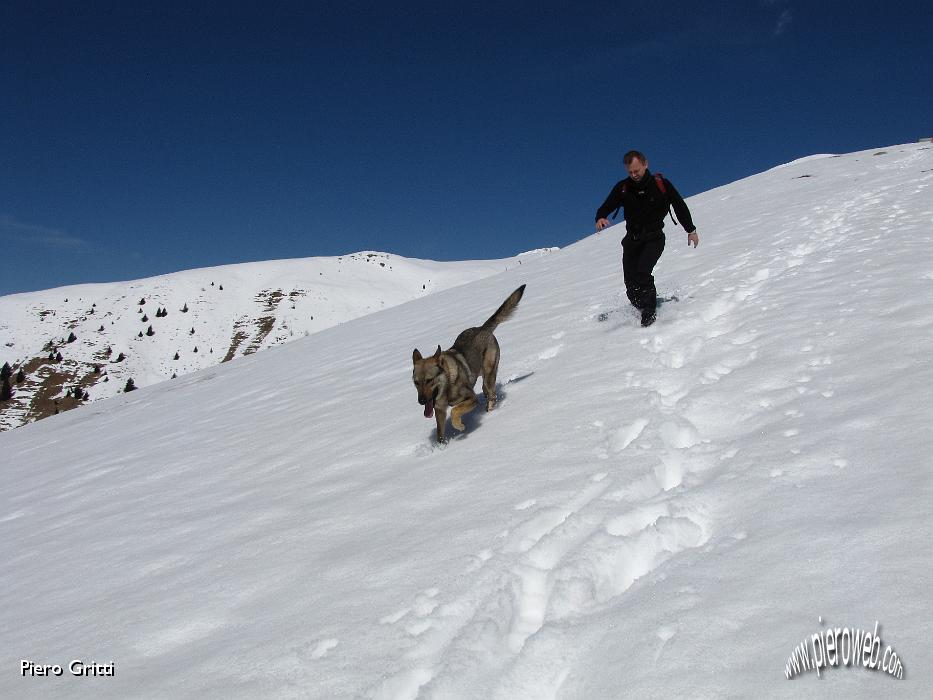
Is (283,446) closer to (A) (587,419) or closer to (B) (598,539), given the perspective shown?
(A) (587,419)

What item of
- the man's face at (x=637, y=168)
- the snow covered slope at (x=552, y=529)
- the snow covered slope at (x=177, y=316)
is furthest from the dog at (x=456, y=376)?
the snow covered slope at (x=177, y=316)

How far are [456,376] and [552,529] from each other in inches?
105

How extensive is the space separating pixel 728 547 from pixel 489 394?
4051 mm

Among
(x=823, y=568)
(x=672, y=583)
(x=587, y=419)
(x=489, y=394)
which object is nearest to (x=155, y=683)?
(x=672, y=583)

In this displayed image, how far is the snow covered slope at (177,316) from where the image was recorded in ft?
126

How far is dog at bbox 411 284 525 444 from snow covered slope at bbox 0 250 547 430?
33974 mm

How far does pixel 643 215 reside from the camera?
8320mm

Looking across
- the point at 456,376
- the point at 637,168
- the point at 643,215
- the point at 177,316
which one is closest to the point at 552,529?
the point at 456,376

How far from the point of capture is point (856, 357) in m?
5.36

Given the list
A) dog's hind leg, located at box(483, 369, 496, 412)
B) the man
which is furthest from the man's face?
dog's hind leg, located at box(483, 369, 496, 412)

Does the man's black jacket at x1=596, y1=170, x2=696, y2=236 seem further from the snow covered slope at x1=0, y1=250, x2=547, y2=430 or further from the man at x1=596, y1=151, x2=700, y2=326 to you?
the snow covered slope at x1=0, y1=250, x2=547, y2=430

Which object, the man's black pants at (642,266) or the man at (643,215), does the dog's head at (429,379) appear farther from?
the man's black pants at (642,266)

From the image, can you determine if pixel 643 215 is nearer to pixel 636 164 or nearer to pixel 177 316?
pixel 636 164

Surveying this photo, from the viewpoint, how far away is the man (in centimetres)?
822
